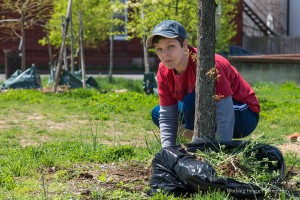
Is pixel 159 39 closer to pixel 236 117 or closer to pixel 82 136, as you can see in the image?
pixel 236 117

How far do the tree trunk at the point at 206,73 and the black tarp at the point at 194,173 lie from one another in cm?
24

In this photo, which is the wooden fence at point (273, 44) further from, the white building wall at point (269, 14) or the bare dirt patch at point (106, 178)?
the bare dirt patch at point (106, 178)

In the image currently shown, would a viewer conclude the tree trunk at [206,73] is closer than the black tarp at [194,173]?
No

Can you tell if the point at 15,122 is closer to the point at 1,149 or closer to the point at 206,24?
the point at 1,149

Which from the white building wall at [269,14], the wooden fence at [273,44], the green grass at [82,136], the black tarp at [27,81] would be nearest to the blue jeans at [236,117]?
the green grass at [82,136]

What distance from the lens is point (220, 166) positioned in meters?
4.90

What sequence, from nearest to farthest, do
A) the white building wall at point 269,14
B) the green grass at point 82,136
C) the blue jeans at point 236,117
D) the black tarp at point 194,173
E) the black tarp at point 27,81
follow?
the black tarp at point 194,173
the green grass at point 82,136
the blue jeans at point 236,117
the black tarp at point 27,81
the white building wall at point 269,14

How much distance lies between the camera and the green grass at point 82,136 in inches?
204

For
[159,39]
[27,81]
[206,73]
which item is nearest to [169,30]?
[159,39]

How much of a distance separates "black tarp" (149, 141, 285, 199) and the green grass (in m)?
0.11

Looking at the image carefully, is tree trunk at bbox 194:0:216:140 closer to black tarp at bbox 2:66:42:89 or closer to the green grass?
the green grass

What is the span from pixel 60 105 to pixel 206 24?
795 centimetres

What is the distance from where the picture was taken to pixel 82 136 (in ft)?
28.9

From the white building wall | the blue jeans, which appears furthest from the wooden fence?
the blue jeans
